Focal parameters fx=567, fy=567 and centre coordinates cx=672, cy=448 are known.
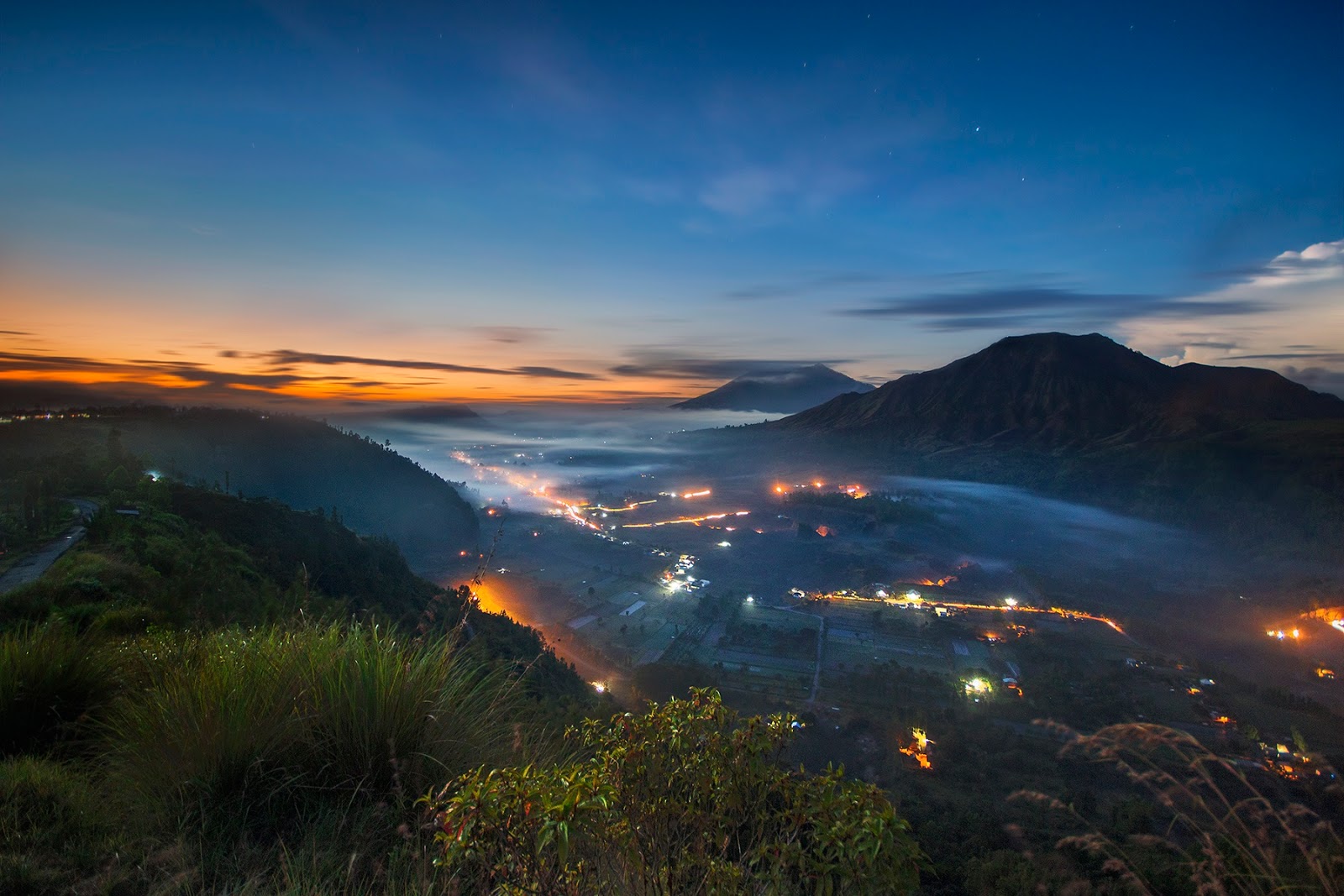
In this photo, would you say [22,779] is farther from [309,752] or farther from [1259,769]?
[1259,769]

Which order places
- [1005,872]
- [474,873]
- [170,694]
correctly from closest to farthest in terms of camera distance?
[474,873], [170,694], [1005,872]

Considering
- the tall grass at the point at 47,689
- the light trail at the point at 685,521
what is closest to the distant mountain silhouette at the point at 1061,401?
the light trail at the point at 685,521

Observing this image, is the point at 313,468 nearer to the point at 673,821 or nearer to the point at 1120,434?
the point at 673,821

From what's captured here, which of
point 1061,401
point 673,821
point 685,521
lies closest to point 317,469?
point 685,521

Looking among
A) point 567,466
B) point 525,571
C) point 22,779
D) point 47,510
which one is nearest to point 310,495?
point 525,571

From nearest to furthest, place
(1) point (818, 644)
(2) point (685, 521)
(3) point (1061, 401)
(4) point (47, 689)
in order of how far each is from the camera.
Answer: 1. (4) point (47, 689)
2. (1) point (818, 644)
3. (2) point (685, 521)
4. (3) point (1061, 401)

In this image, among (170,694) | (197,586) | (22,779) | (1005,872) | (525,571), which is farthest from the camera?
(525,571)

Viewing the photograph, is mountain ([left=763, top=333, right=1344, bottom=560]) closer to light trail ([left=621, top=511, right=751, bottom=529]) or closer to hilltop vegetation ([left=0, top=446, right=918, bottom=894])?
light trail ([left=621, top=511, right=751, bottom=529])
